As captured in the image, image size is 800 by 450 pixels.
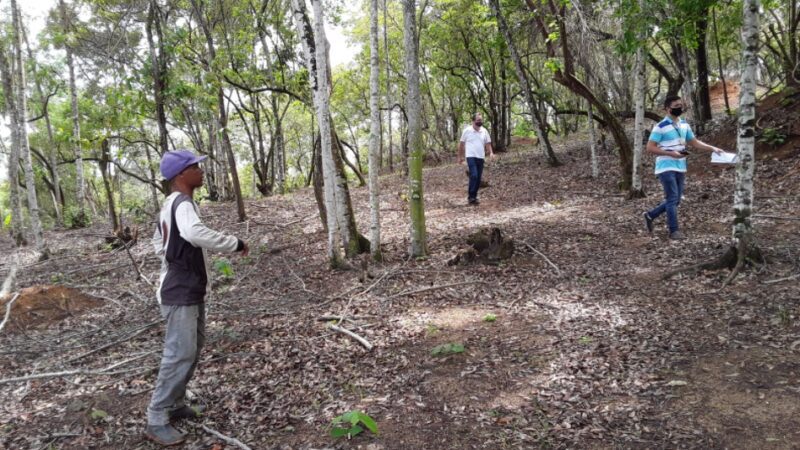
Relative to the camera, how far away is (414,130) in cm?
718

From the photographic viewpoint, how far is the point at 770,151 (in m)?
10.4

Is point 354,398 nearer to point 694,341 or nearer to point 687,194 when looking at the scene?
point 694,341

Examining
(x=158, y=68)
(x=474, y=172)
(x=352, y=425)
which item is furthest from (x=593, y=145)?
(x=352, y=425)

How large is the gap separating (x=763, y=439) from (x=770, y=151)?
32.7 feet

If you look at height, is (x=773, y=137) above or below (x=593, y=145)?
below

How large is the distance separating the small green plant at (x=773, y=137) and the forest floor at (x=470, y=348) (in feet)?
5.54

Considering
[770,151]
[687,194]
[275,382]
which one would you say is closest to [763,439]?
[275,382]

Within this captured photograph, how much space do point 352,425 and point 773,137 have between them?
11.4 m

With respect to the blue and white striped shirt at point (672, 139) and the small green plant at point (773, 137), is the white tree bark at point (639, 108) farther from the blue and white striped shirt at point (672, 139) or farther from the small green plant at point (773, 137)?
the small green plant at point (773, 137)

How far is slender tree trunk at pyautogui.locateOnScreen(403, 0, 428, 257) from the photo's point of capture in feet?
22.7

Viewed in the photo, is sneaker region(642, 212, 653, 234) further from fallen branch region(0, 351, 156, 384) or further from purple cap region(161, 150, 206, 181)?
fallen branch region(0, 351, 156, 384)

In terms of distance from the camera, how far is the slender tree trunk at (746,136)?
16.2 feet

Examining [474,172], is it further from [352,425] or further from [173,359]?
[173,359]

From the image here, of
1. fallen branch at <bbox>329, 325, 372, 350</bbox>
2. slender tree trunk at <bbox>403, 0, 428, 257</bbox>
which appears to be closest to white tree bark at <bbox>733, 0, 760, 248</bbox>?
slender tree trunk at <bbox>403, 0, 428, 257</bbox>
